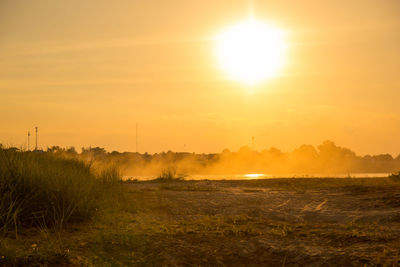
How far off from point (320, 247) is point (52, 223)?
4207mm

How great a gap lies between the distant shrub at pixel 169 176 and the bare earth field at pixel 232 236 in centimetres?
854

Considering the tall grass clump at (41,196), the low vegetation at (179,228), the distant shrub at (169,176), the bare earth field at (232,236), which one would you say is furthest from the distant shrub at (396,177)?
the tall grass clump at (41,196)

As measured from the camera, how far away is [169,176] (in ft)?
63.9

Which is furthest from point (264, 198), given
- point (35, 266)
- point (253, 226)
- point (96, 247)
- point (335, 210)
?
point (35, 266)

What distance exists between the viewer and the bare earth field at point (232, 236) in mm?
5418

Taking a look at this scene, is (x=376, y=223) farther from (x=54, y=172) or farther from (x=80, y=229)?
(x=54, y=172)

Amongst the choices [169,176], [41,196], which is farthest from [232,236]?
[169,176]

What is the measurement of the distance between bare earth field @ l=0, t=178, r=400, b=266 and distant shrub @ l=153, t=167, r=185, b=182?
28.0 feet

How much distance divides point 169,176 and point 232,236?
12913 millimetres

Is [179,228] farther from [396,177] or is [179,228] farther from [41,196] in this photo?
[396,177]

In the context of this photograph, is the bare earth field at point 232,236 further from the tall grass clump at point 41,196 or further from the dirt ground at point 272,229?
the tall grass clump at point 41,196

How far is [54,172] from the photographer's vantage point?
8.24 metres

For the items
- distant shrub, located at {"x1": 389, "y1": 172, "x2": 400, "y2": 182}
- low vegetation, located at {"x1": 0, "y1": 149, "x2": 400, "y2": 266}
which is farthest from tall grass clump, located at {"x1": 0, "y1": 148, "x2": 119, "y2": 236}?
distant shrub, located at {"x1": 389, "y1": 172, "x2": 400, "y2": 182}

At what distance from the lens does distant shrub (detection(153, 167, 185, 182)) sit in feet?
63.0
